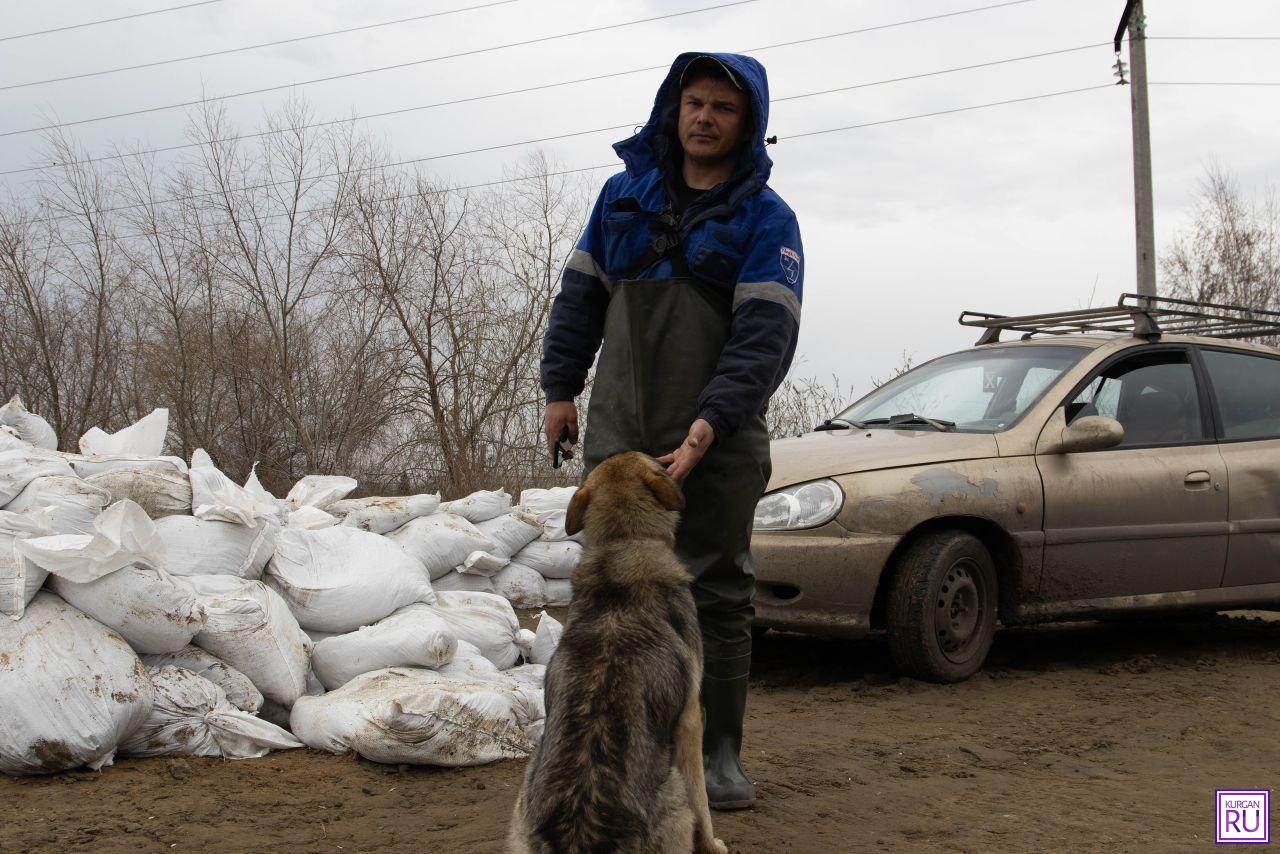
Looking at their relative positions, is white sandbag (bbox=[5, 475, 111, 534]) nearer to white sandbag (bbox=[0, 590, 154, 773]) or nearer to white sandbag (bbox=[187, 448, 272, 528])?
white sandbag (bbox=[187, 448, 272, 528])

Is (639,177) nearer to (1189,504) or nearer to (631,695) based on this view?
(631,695)

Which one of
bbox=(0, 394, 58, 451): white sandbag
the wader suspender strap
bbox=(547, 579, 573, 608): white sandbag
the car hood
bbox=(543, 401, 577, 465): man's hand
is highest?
the wader suspender strap

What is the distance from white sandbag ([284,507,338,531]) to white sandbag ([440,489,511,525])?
139 cm

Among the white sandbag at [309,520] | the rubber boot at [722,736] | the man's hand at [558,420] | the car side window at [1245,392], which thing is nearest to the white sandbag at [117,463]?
the white sandbag at [309,520]

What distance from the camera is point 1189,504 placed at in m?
5.87

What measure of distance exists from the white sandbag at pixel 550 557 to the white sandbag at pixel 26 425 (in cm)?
279

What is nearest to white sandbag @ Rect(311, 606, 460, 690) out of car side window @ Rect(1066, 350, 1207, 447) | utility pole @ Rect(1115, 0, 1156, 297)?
car side window @ Rect(1066, 350, 1207, 447)

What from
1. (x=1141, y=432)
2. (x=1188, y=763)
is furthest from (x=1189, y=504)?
(x=1188, y=763)

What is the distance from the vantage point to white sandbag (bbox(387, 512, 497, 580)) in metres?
5.99

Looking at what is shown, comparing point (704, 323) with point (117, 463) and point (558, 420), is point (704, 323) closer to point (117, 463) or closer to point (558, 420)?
point (558, 420)

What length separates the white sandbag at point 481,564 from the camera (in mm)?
6121

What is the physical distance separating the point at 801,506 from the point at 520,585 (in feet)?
7.84

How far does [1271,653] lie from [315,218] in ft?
40.5

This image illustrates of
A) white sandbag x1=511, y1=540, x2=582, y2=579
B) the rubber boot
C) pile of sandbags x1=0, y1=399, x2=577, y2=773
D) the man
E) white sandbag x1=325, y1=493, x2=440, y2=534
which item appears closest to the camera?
the man
